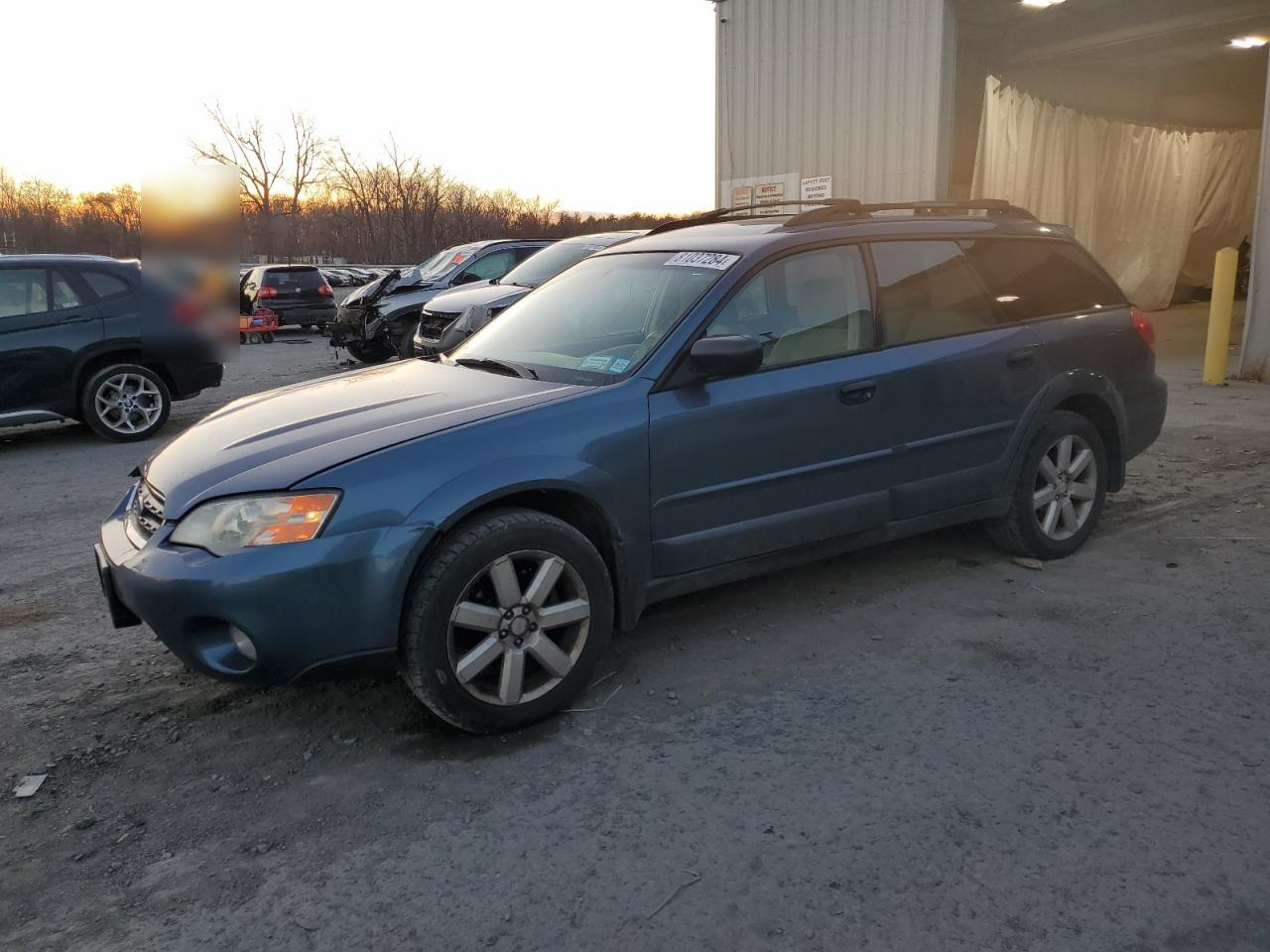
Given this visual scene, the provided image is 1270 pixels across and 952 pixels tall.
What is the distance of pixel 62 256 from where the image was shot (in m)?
8.55

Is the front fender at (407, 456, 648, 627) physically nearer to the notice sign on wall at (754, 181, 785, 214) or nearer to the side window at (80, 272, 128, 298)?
the side window at (80, 272, 128, 298)

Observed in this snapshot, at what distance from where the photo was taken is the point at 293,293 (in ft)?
61.8

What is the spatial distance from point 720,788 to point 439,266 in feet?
39.1

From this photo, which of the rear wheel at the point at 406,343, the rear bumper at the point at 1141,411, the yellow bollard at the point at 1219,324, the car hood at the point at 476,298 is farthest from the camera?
the rear wheel at the point at 406,343

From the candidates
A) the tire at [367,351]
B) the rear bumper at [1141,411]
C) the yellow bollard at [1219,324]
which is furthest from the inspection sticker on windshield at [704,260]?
the tire at [367,351]

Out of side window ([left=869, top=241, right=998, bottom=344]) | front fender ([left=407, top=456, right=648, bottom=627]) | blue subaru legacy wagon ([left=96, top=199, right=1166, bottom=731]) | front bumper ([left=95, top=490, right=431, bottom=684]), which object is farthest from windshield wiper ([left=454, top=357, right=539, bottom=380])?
side window ([left=869, top=241, right=998, bottom=344])

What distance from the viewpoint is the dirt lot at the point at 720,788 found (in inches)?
94.2

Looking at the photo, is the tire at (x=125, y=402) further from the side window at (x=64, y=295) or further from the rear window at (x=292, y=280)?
the rear window at (x=292, y=280)

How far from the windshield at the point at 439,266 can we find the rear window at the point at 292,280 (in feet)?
18.8

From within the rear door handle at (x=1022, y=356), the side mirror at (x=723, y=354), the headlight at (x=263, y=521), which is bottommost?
the headlight at (x=263, y=521)

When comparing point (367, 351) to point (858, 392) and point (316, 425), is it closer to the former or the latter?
point (316, 425)

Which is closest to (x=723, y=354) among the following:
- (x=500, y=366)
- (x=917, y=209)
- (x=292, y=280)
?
(x=500, y=366)

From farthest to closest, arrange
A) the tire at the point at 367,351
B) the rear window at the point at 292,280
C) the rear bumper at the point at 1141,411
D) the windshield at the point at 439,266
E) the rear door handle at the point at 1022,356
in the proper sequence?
the rear window at the point at 292,280, the windshield at the point at 439,266, the tire at the point at 367,351, the rear bumper at the point at 1141,411, the rear door handle at the point at 1022,356

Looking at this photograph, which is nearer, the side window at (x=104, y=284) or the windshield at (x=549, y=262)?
the side window at (x=104, y=284)
